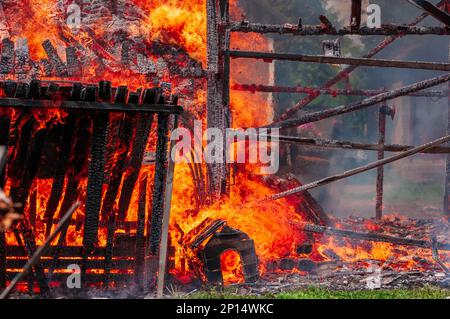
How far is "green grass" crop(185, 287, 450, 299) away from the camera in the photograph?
665cm

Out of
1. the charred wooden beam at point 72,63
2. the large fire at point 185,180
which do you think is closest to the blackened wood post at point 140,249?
the large fire at point 185,180

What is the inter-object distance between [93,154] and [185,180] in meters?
2.31

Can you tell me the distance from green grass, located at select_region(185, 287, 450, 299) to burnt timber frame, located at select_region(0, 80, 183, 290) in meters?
1.04

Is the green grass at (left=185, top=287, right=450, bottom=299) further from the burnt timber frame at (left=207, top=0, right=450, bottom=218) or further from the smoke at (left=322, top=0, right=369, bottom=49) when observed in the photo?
the smoke at (left=322, top=0, right=369, bottom=49)

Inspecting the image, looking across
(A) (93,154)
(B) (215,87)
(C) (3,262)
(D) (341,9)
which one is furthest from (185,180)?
(D) (341,9)

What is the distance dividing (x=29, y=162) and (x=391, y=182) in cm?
1715

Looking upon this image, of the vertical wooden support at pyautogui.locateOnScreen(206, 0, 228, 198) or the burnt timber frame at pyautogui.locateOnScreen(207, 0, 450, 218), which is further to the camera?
the vertical wooden support at pyautogui.locateOnScreen(206, 0, 228, 198)

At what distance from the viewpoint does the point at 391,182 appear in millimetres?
21422

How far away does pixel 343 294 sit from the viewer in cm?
683

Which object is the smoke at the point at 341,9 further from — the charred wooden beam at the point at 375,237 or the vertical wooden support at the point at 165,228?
the vertical wooden support at the point at 165,228

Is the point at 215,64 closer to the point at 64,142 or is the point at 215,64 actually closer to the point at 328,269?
the point at 64,142

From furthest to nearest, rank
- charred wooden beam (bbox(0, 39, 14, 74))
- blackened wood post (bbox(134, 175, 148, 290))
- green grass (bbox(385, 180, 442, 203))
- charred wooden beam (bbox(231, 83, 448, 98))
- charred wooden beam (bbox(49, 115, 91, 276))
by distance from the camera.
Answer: green grass (bbox(385, 180, 442, 203)) → charred wooden beam (bbox(231, 83, 448, 98)) → charred wooden beam (bbox(0, 39, 14, 74)) → blackened wood post (bbox(134, 175, 148, 290)) → charred wooden beam (bbox(49, 115, 91, 276))

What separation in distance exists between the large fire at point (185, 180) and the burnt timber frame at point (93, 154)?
1.84ft

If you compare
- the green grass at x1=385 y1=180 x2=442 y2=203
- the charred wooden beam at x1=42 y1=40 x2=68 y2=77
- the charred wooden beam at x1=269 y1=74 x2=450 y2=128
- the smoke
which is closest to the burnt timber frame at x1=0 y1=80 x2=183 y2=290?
the charred wooden beam at x1=269 y1=74 x2=450 y2=128
